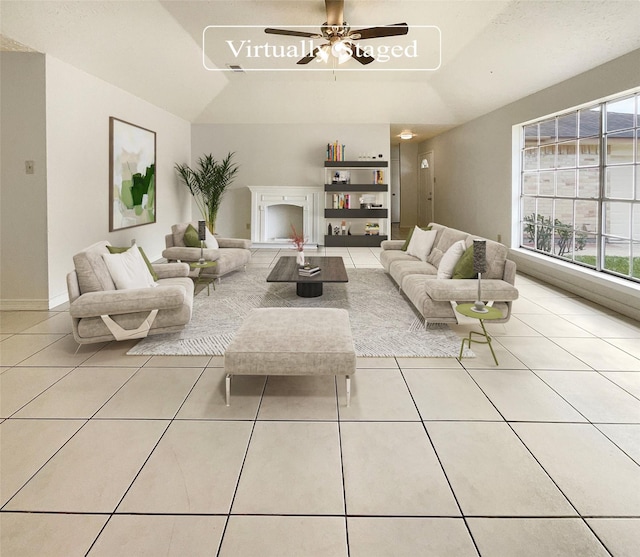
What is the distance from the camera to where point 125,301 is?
360cm

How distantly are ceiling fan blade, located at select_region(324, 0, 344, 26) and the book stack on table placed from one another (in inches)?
99.3

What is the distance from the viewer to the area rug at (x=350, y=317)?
3.70 metres

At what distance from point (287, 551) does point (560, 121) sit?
6330 millimetres

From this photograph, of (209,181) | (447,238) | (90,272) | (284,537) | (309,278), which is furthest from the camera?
(209,181)

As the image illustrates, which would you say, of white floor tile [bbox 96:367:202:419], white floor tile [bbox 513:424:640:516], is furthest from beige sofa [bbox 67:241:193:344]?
white floor tile [bbox 513:424:640:516]

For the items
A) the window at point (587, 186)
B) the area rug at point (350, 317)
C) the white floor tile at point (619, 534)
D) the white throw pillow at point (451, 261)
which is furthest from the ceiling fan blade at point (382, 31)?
the white floor tile at point (619, 534)

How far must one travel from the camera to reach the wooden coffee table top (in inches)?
202

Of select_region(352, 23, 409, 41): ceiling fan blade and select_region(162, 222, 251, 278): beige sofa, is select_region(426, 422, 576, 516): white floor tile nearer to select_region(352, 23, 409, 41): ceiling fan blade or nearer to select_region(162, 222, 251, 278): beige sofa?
select_region(352, 23, 409, 41): ceiling fan blade

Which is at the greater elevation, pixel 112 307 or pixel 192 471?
pixel 112 307

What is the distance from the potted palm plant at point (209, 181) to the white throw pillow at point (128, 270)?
546 centimetres

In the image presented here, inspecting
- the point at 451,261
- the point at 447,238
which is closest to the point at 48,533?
the point at 451,261

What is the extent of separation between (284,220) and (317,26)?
5.07 metres

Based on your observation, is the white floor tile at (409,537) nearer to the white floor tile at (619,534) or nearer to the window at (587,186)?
the white floor tile at (619,534)

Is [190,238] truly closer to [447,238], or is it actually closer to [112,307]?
[112,307]
